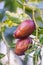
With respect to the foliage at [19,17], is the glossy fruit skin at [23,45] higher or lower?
lower

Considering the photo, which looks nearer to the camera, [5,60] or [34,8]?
[34,8]

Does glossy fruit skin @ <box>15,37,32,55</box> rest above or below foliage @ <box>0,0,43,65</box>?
below

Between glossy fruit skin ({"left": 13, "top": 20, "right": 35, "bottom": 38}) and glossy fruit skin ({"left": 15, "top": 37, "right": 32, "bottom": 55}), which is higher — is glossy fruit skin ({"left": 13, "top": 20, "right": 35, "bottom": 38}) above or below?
above

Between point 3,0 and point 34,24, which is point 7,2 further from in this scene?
point 34,24

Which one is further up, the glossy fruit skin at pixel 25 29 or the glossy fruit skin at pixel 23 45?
the glossy fruit skin at pixel 25 29

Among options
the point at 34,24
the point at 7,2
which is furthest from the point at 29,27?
the point at 7,2

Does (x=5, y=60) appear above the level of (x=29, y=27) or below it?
below
